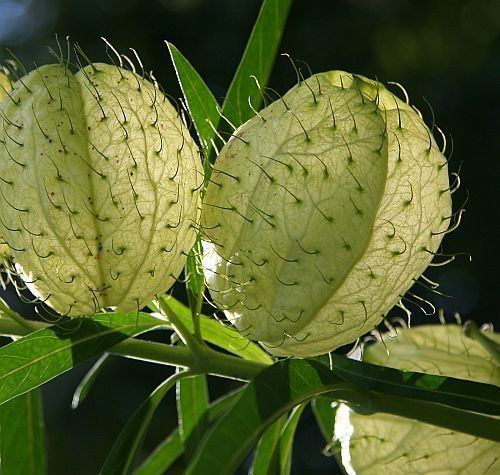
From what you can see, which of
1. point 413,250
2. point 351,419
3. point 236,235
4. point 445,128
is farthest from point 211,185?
point 445,128

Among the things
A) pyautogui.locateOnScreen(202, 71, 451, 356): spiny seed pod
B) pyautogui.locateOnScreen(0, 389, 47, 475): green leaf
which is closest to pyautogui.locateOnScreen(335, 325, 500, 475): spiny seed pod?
pyautogui.locateOnScreen(202, 71, 451, 356): spiny seed pod

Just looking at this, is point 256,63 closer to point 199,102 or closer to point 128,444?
point 199,102

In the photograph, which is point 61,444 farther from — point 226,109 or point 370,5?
point 226,109

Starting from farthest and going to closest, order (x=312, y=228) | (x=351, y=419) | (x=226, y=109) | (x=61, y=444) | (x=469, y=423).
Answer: (x=61, y=444) < (x=226, y=109) < (x=351, y=419) < (x=469, y=423) < (x=312, y=228)

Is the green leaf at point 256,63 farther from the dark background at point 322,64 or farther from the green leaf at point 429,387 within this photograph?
the dark background at point 322,64

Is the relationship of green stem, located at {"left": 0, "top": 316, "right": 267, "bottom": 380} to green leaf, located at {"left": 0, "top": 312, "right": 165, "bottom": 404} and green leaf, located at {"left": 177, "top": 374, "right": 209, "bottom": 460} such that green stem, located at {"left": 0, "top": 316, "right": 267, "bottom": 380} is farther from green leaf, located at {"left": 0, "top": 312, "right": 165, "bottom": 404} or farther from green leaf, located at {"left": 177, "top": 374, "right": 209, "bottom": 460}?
green leaf, located at {"left": 177, "top": 374, "right": 209, "bottom": 460}

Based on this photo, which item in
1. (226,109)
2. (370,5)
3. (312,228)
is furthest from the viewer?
(370,5)
